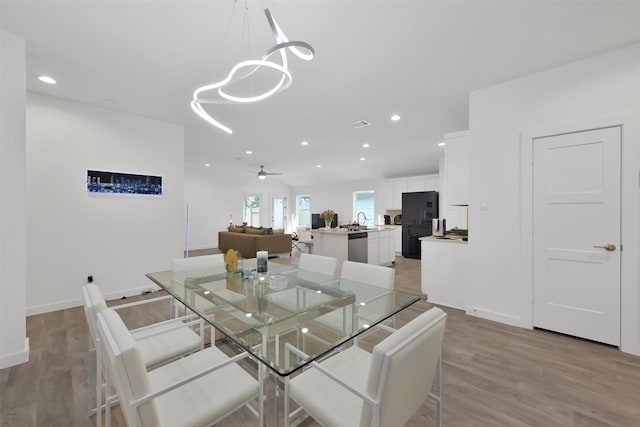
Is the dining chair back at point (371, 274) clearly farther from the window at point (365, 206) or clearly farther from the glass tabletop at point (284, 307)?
the window at point (365, 206)

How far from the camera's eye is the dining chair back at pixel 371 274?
2014 millimetres

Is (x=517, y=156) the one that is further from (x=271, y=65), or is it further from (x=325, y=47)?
(x=271, y=65)

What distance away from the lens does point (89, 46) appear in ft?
7.50

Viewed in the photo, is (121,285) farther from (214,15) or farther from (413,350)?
(413,350)

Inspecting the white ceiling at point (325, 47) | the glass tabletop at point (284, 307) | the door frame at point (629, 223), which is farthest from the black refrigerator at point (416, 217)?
the glass tabletop at point (284, 307)

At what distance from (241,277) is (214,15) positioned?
6.69ft

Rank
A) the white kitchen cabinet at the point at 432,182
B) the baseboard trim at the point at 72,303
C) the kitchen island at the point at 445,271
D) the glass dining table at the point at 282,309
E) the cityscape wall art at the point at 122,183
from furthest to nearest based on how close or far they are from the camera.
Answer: the white kitchen cabinet at the point at 432,182
the cityscape wall art at the point at 122,183
the kitchen island at the point at 445,271
the baseboard trim at the point at 72,303
the glass dining table at the point at 282,309

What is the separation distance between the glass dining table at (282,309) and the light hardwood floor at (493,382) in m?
0.68

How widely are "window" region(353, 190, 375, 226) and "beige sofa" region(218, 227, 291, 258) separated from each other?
2.99m

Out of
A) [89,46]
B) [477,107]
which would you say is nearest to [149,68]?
[89,46]

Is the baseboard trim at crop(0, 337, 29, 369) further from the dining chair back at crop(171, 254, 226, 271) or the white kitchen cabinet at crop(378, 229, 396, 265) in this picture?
the white kitchen cabinet at crop(378, 229, 396, 265)

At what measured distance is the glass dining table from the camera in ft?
3.99

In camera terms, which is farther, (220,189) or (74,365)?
(220,189)

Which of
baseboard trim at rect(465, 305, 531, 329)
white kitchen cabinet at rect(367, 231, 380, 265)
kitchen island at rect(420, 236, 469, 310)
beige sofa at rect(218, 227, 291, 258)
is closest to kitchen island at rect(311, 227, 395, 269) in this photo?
white kitchen cabinet at rect(367, 231, 380, 265)
